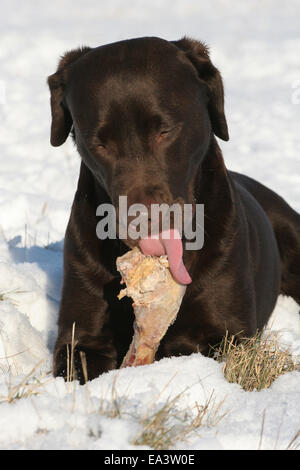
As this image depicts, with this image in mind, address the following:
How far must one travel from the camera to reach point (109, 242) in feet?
11.9

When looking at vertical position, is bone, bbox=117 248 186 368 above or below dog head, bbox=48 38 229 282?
below

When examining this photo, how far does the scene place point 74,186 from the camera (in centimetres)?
748

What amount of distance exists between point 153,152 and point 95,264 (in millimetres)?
780

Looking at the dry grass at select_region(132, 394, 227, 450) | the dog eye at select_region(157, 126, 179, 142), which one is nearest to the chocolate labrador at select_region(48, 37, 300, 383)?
the dog eye at select_region(157, 126, 179, 142)

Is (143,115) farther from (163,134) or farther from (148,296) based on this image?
(148,296)

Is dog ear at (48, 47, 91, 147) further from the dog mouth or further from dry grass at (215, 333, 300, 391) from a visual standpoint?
dry grass at (215, 333, 300, 391)

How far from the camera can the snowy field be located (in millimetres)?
2441

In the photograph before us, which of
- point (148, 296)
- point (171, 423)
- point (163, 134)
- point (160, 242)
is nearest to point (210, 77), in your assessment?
point (163, 134)

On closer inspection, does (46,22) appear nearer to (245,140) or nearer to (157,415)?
(245,140)

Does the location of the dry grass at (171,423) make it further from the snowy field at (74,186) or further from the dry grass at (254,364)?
the dry grass at (254,364)

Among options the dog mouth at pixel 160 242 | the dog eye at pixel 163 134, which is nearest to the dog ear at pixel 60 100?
the dog eye at pixel 163 134

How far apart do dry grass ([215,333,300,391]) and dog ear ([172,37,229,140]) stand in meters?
0.95

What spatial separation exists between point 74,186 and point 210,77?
406 centimetres
